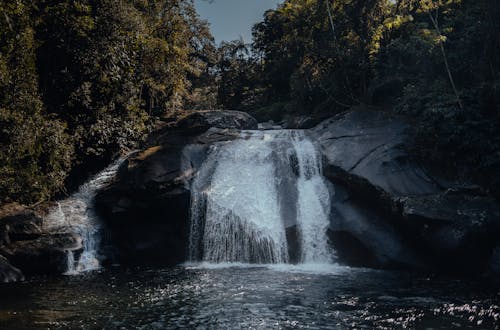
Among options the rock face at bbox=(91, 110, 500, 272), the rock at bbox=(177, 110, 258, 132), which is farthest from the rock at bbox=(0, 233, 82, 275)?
the rock at bbox=(177, 110, 258, 132)

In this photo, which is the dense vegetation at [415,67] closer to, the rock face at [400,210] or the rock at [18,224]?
the rock face at [400,210]

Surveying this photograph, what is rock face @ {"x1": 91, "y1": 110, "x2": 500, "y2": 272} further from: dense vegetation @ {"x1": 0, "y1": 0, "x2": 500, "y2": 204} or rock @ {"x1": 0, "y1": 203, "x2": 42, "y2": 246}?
rock @ {"x1": 0, "y1": 203, "x2": 42, "y2": 246}

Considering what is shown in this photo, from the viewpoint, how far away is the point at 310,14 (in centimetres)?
2678

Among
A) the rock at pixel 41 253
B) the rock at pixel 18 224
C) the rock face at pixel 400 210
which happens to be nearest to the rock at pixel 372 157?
the rock face at pixel 400 210

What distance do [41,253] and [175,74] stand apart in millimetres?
14832

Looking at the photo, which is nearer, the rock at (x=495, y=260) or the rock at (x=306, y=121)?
the rock at (x=495, y=260)

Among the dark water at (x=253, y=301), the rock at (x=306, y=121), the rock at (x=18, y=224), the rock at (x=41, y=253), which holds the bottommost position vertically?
the dark water at (x=253, y=301)

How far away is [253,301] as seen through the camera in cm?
1077

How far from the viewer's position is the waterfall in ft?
54.0

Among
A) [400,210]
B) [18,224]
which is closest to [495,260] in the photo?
[400,210]

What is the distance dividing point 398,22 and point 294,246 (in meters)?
13.5

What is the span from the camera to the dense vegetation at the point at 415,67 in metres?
16.1

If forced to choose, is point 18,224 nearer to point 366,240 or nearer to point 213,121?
point 213,121

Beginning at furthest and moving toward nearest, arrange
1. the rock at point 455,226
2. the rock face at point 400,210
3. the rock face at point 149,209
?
the rock face at point 149,209 < the rock face at point 400,210 < the rock at point 455,226
